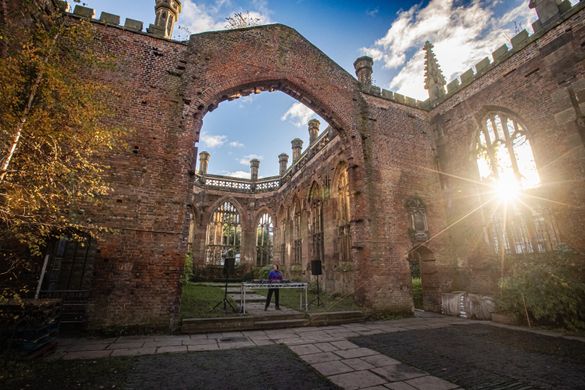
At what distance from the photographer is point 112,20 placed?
8133mm

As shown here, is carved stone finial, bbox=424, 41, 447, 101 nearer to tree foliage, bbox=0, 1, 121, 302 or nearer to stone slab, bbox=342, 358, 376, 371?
stone slab, bbox=342, 358, 376, 371

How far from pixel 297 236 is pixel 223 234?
27.5 ft

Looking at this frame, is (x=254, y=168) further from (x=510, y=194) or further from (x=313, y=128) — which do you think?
(x=510, y=194)

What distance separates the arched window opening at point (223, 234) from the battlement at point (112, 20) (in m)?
16.6

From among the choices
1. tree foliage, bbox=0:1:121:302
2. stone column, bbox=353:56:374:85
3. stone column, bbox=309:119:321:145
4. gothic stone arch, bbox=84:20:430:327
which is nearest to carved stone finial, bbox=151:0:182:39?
gothic stone arch, bbox=84:20:430:327

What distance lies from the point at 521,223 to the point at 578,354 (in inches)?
201

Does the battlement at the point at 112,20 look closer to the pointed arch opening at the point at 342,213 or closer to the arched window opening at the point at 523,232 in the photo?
the pointed arch opening at the point at 342,213

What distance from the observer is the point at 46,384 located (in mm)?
3385

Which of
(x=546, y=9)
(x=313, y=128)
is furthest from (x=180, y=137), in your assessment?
(x=546, y=9)

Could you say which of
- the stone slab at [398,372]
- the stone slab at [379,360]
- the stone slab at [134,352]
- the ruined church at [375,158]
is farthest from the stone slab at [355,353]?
the ruined church at [375,158]

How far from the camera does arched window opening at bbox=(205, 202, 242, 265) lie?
74.5 feet

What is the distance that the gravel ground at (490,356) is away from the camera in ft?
12.1

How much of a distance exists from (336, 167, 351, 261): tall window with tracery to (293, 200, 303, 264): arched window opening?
197 inches

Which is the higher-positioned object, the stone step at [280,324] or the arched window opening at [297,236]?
the arched window opening at [297,236]
